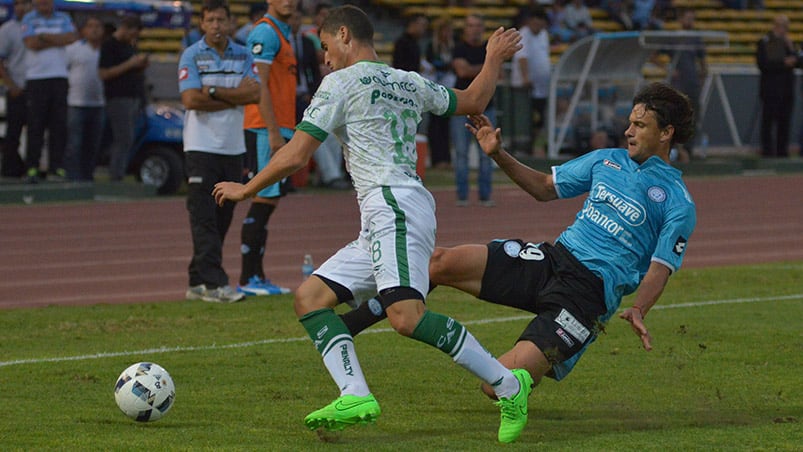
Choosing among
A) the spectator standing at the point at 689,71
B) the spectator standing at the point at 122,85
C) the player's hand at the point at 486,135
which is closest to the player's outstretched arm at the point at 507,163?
the player's hand at the point at 486,135

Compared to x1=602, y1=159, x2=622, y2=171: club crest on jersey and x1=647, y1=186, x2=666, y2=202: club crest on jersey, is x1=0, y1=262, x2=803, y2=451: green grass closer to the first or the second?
x1=647, y1=186, x2=666, y2=202: club crest on jersey

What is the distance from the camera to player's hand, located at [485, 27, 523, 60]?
6824 millimetres

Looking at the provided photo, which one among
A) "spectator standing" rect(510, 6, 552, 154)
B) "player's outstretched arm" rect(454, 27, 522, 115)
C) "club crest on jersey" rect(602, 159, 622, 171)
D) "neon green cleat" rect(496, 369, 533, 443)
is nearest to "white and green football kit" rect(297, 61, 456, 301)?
"player's outstretched arm" rect(454, 27, 522, 115)

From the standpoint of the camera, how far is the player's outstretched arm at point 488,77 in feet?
21.7

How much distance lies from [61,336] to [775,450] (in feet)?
16.1

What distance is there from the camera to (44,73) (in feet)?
58.3

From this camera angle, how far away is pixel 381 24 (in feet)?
102

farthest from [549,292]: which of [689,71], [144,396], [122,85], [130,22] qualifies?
[689,71]

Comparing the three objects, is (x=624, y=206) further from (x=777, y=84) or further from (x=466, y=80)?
(x=777, y=84)

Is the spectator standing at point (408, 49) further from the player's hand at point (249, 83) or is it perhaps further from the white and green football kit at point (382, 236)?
the white and green football kit at point (382, 236)

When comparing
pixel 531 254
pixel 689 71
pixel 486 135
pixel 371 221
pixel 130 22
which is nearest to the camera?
pixel 371 221

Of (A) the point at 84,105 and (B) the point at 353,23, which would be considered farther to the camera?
(A) the point at 84,105

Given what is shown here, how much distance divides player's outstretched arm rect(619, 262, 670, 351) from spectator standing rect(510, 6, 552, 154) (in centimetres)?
1651

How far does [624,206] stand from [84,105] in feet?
42.4
